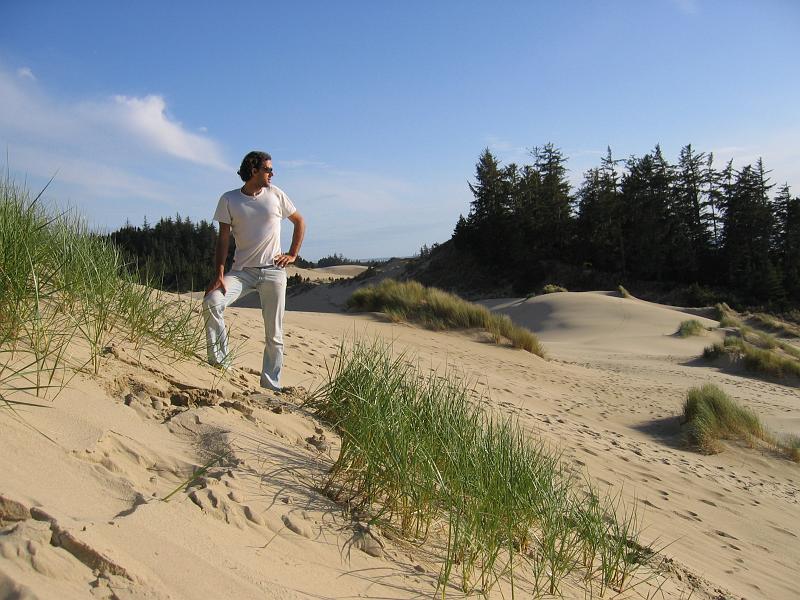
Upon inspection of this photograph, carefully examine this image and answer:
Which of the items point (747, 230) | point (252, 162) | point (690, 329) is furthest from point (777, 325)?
point (252, 162)

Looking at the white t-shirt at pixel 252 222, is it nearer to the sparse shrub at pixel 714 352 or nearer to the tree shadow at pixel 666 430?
the tree shadow at pixel 666 430

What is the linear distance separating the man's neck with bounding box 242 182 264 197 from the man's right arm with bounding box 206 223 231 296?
10.9 inches

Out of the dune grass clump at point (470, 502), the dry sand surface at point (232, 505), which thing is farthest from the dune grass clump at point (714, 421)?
the dune grass clump at point (470, 502)

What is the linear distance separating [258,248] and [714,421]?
6542mm

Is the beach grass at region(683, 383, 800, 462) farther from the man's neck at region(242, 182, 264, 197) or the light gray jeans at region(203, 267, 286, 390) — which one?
the man's neck at region(242, 182, 264, 197)

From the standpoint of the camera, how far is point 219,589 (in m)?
1.86

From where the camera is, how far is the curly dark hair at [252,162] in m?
4.56

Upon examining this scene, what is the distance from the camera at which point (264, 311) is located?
4.70m

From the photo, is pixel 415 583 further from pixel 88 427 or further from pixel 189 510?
pixel 88 427

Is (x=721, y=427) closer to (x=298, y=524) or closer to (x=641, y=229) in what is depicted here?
(x=298, y=524)

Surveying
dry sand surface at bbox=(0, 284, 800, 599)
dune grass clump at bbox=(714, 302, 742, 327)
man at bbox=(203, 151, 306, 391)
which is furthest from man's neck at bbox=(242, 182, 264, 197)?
dune grass clump at bbox=(714, 302, 742, 327)

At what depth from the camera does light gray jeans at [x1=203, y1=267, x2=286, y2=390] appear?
13.9 ft

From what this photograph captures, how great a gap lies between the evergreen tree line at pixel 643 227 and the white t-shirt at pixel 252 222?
29.4 m

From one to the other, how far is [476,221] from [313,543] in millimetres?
35840
